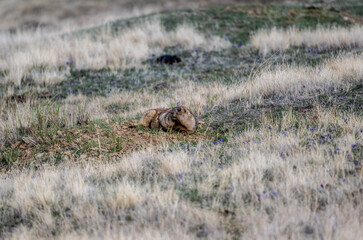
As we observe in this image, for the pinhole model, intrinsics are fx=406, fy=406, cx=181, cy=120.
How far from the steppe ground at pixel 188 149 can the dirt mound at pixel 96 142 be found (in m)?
0.02

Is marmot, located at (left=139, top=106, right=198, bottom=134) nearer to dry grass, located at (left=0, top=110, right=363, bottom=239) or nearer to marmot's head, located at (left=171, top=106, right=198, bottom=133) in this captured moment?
marmot's head, located at (left=171, top=106, right=198, bottom=133)

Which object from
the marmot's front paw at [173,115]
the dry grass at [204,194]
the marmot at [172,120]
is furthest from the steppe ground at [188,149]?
the marmot's front paw at [173,115]

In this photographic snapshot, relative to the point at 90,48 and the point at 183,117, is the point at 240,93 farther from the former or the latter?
the point at 90,48

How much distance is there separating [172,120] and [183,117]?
224 mm

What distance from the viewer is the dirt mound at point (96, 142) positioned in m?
5.88

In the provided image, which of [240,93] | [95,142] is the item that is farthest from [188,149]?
[240,93]

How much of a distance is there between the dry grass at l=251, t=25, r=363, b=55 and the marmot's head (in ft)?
19.7

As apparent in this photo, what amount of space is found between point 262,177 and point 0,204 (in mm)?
2864

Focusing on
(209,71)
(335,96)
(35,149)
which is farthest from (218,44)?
(35,149)

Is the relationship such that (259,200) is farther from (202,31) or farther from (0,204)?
(202,31)

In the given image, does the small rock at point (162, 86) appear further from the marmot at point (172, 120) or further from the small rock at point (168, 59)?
the marmot at point (172, 120)

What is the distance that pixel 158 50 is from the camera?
13492mm

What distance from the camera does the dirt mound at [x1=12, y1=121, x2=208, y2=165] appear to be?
5879 millimetres

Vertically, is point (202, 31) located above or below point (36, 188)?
above
